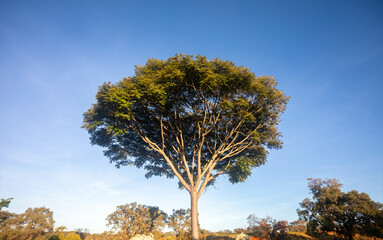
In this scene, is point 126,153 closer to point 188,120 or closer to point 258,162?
point 188,120

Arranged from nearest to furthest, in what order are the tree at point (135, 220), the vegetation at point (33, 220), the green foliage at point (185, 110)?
1. the green foliage at point (185, 110)
2. the tree at point (135, 220)
3. the vegetation at point (33, 220)

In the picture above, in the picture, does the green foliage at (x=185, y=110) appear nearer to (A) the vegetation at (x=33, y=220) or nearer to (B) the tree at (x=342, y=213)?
(B) the tree at (x=342, y=213)

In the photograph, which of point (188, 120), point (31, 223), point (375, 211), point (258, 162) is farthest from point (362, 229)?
point (31, 223)

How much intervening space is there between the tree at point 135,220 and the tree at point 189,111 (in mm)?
4376

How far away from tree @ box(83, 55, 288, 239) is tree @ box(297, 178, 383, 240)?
10498mm

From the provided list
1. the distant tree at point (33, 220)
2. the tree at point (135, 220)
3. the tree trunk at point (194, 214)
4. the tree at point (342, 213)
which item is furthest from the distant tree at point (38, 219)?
the tree at point (342, 213)

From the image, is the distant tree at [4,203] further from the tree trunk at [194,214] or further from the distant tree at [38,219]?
the tree trunk at [194,214]

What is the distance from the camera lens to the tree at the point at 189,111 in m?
12.2

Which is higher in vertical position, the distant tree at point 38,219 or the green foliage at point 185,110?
the green foliage at point 185,110

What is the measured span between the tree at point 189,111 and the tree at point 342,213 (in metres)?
10.5

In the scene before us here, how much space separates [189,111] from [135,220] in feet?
38.4

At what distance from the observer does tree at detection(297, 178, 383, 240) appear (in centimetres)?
1780

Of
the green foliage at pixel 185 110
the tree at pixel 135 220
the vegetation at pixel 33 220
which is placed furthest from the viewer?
the vegetation at pixel 33 220

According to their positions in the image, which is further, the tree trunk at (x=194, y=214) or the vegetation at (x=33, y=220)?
the vegetation at (x=33, y=220)
